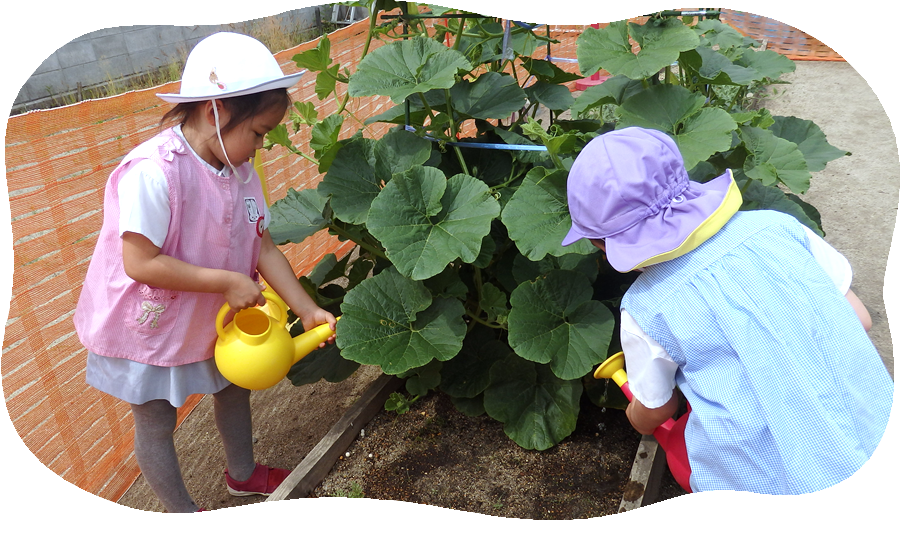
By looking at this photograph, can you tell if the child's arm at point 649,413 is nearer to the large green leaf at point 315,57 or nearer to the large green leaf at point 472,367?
the large green leaf at point 472,367

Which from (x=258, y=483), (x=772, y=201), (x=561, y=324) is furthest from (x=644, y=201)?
(x=258, y=483)

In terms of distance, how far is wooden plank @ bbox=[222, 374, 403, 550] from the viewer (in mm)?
1924

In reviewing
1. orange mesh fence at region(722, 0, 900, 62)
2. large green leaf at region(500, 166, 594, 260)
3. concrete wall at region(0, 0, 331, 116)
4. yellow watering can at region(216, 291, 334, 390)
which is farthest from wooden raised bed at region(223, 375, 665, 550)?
orange mesh fence at region(722, 0, 900, 62)

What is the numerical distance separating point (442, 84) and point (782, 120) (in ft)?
4.52

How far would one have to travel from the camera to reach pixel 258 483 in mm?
2258

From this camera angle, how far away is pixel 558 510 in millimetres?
2016

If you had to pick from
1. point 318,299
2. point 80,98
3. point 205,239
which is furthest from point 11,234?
point 80,98

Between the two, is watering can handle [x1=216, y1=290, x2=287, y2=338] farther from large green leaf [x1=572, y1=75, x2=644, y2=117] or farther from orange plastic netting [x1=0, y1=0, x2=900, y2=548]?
large green leaf [x1=572, y1=75, x2=644, y2=117]

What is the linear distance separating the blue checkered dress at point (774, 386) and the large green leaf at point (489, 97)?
100 centimetres

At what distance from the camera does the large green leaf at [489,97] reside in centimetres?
218

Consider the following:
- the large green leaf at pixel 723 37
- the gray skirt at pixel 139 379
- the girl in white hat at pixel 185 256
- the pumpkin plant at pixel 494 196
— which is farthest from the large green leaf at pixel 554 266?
the large green leaf at pixel 723 37

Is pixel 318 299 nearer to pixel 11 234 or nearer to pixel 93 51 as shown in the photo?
pixel 11 234

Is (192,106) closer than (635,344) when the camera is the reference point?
No

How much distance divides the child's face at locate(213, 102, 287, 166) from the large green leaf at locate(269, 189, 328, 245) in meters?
0.53
